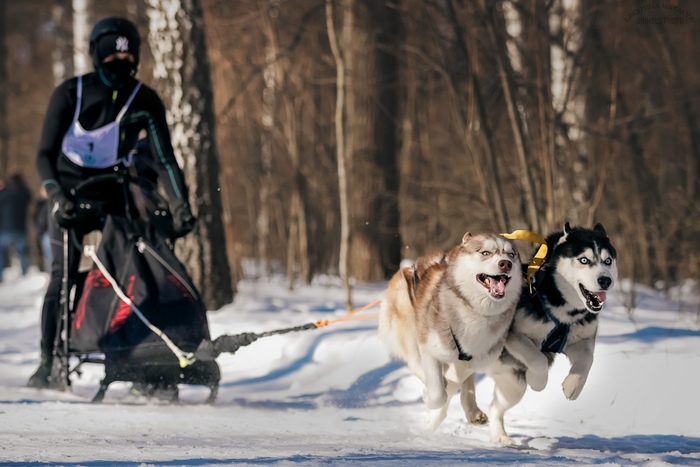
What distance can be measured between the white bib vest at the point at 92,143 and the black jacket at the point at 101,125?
0.08 ft

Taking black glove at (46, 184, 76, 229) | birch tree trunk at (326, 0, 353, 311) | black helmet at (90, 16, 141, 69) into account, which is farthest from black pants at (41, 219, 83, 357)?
birch tree trunk at (326, 0, 353, 311)

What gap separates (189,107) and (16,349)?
2610 mm

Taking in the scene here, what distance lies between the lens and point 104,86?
19.0 feet

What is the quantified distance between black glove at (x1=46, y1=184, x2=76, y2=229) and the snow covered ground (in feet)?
3.30

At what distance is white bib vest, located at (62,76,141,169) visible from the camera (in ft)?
18.9

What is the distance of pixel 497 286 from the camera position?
4531mm

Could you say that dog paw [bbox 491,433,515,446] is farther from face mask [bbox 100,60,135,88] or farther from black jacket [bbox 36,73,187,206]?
face mask [bbox 100,60,135,88]

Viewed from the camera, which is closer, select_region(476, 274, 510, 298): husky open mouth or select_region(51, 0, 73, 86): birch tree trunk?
select_region(476, 274, 510, 298): husky open mouth

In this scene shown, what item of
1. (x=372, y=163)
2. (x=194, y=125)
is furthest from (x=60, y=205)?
(x=372, y=163)

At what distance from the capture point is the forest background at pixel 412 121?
28.4 feet

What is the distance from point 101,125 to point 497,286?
102 inches

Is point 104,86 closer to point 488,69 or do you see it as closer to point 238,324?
point 238,324

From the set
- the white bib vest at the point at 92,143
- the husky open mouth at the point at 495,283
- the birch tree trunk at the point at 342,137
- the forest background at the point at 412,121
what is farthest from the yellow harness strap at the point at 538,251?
the birch tree trunk at the point at 342,137

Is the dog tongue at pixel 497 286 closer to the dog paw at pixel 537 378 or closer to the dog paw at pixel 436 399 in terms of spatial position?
the dog paw at pixel 537 378
